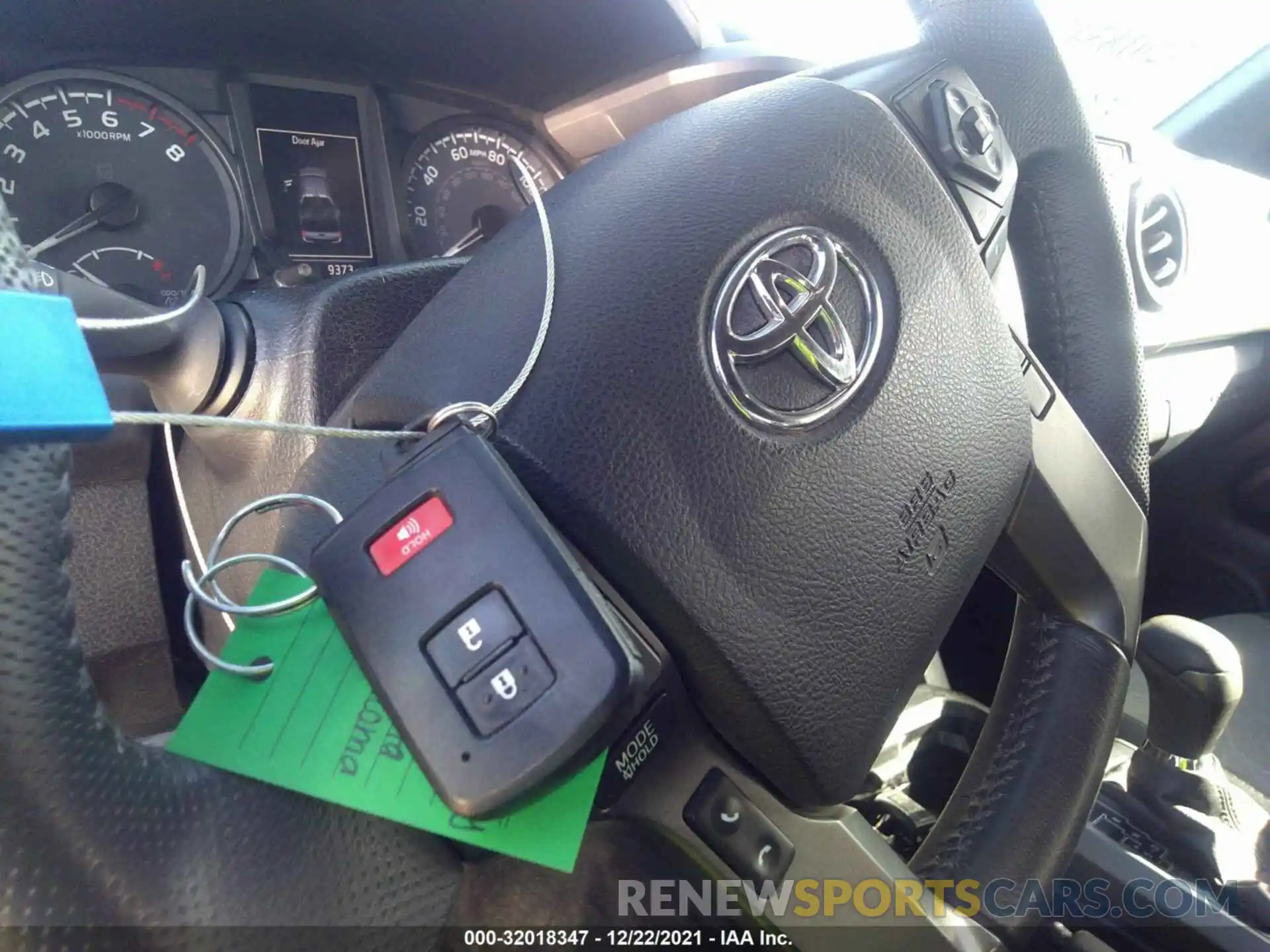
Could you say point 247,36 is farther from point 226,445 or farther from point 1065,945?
point 1065,945

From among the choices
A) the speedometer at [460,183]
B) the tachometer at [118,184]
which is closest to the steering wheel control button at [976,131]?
the speedometer at [460,183]

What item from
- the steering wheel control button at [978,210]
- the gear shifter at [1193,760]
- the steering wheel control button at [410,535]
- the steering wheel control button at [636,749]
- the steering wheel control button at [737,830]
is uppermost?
the steering wheel control button at [978,210]

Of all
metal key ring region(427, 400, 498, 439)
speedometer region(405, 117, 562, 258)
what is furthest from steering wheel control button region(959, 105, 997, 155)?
speedometer region(405, 117, 562, 258)

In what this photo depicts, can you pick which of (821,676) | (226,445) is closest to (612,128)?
(226,445)

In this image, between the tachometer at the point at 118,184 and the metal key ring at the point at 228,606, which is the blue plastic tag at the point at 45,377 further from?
the tachometer at the point at 118,184

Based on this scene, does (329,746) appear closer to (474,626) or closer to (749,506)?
(474,626)

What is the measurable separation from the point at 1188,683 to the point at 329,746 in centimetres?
80

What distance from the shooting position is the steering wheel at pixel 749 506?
0.39 meters

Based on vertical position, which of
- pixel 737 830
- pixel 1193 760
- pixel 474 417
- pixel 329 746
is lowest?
pixel 1193 760

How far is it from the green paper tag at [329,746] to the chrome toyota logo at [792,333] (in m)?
0.23

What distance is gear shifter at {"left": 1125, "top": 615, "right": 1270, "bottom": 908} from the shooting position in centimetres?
90

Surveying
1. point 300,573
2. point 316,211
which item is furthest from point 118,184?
point 300,573

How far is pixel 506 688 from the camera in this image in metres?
0.43

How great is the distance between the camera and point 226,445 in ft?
2.35
